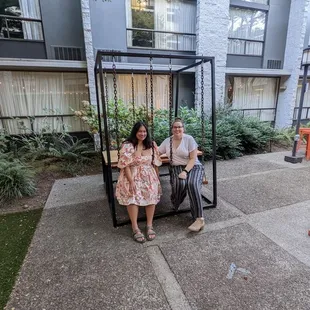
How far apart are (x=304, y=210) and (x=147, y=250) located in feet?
7.61

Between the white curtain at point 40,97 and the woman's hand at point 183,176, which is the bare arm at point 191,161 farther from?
the white curtain at point 40,97

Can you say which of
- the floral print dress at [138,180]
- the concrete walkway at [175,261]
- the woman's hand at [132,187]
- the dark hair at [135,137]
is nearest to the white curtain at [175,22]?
the dark hair at [135,137]

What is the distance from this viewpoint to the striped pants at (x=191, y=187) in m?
2.60

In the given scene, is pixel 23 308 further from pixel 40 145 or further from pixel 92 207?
pixel 40 145

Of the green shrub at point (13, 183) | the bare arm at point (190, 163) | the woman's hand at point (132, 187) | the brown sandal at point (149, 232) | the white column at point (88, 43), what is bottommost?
the brown sandal at point (149, 232)

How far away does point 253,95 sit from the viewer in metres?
8.88

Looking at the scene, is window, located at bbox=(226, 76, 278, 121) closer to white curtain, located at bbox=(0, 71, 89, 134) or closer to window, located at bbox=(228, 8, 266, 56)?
window, located at bbox=(228, 8, 266, 56)

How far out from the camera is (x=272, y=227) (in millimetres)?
2604

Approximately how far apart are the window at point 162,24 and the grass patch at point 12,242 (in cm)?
597

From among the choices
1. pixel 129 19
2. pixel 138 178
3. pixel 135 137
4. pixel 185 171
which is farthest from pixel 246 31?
pixel 138 178

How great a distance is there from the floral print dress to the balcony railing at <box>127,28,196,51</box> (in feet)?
18.3

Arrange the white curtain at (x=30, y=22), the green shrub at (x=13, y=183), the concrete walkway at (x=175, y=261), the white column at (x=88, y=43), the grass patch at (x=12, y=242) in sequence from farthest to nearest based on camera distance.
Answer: the white curtain at (x=30, y=22) < the white column at (x=88, y=43) < the green shrub at (x=13, y=183) < the grass patch at (x=12, y=242) < the concrete walkway at (x=175, y=261)

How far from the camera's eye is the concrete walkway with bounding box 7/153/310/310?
65.2 inches

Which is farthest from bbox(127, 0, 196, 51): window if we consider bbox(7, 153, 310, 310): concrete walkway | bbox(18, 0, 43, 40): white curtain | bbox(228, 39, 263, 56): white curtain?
bbox(7, 153, 310, 310): concrete walkway
